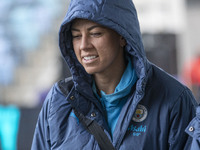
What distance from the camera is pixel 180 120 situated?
260 cm

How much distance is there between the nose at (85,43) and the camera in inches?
104

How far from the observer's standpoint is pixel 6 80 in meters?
13.0

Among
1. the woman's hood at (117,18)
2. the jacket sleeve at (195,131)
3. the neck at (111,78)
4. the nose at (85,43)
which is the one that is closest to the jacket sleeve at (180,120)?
the jacket sleeve at (195,131)

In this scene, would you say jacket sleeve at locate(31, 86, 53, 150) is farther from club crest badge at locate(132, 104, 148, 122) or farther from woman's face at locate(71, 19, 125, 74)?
club crest badge at locate(132, 104, 148, 122)

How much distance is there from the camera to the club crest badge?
8.77 feet

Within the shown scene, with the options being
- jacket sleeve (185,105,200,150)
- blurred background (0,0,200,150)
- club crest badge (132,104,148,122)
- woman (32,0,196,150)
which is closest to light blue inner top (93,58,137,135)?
woman (32,0,196,150)

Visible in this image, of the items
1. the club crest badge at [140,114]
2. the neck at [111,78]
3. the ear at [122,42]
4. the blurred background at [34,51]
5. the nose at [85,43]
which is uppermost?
the nose at [85,43]

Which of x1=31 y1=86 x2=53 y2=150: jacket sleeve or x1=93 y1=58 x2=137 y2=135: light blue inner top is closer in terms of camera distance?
x1=93 y1=58 x2=137 y2=135: light blue inner top

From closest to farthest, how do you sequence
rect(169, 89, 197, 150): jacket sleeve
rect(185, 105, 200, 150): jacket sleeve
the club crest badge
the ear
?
rect(185, 105, 200, 150): jacket sleeve, rect(169, 89, 197, 150): jacket sleeve, the club crest badge, the ear

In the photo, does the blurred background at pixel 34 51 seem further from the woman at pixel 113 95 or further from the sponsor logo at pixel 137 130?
the sponsor logo at pixel 137 130

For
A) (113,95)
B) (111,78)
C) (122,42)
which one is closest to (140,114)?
(113,95)

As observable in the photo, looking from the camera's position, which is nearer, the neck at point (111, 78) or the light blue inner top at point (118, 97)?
the light blue inner top at point (118, 97)

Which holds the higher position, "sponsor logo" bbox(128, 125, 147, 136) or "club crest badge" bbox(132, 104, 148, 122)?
"club crest badge" bbox(132, 104, 148, 122)

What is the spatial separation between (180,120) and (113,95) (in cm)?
50
